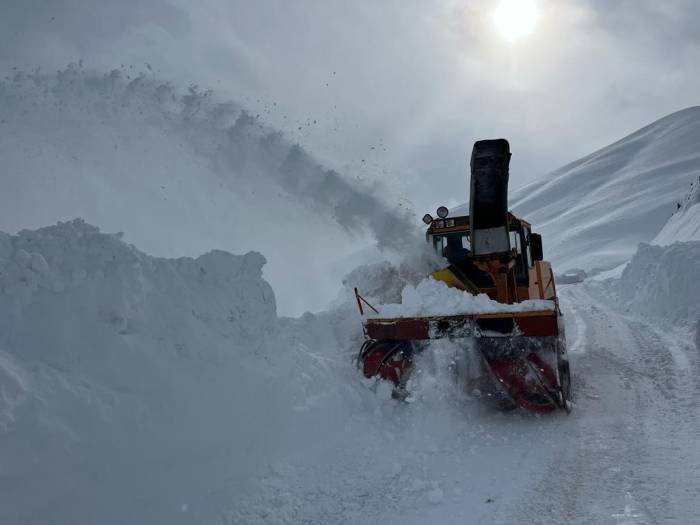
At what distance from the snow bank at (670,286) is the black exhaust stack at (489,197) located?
21.9 ft

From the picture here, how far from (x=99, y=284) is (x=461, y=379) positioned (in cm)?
463

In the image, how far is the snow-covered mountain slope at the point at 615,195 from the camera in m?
46.8

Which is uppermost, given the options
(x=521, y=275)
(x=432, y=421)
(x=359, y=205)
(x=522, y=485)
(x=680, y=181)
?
(x=680, y=181)

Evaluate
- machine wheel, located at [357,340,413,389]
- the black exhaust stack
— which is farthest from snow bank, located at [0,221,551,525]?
the black exhaust stack

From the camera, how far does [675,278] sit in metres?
12.7

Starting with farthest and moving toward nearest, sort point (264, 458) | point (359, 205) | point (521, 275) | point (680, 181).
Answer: point (680, 181) → point (359, 205) → point (521, 275) → point (264, 458)

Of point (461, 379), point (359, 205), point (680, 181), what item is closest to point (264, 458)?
point (461, 379)

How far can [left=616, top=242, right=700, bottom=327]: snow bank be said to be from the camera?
37.9ft

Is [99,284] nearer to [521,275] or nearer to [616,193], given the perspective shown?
[521,275]

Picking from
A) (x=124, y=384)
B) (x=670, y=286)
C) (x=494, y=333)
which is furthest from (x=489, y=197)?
(x=670, y=286)

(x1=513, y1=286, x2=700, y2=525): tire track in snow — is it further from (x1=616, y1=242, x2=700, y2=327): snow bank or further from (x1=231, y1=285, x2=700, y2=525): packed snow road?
(x1=616, y1=242, x2=700, y2=327): snow bank

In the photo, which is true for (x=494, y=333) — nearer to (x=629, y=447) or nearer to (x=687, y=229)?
(x=629, y=447)

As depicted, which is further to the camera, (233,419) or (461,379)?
(461,379)

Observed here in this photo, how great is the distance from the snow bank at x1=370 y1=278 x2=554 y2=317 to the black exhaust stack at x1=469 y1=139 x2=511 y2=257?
0.64 meters
